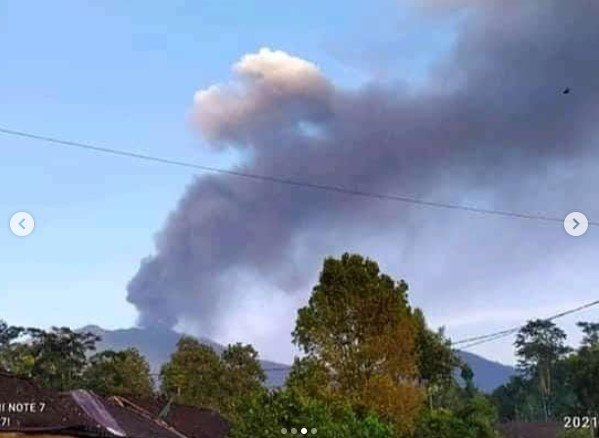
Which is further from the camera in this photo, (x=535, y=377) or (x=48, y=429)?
(x=535, y=377)

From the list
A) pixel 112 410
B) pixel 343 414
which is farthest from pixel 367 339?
pixel 112 410

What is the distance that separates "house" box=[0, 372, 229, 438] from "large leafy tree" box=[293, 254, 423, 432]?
8.42 meters

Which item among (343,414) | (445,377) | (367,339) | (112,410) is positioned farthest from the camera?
(445,377)

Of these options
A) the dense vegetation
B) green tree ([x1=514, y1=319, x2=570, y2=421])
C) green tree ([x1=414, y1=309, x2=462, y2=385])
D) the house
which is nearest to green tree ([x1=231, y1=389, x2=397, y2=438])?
the dense vegetation

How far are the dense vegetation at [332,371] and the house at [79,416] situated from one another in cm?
396

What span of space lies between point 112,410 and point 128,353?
35.4 m

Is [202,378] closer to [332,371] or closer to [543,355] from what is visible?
[332,371]

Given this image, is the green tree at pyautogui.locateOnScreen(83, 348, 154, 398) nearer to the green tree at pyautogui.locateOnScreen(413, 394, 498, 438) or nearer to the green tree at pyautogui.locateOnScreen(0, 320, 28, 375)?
the green tree at pyautogui.locateOnScreen(0, 320, 28, 375)

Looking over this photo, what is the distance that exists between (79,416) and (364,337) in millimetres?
16639

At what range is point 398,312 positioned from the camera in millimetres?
54531

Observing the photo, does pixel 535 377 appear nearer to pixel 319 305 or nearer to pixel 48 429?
pixel 319 305

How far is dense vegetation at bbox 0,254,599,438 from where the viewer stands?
152 ft

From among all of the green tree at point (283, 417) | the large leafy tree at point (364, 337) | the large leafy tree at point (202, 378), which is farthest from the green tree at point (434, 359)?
the green tree at point (283, 417)

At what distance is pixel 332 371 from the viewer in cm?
5262
